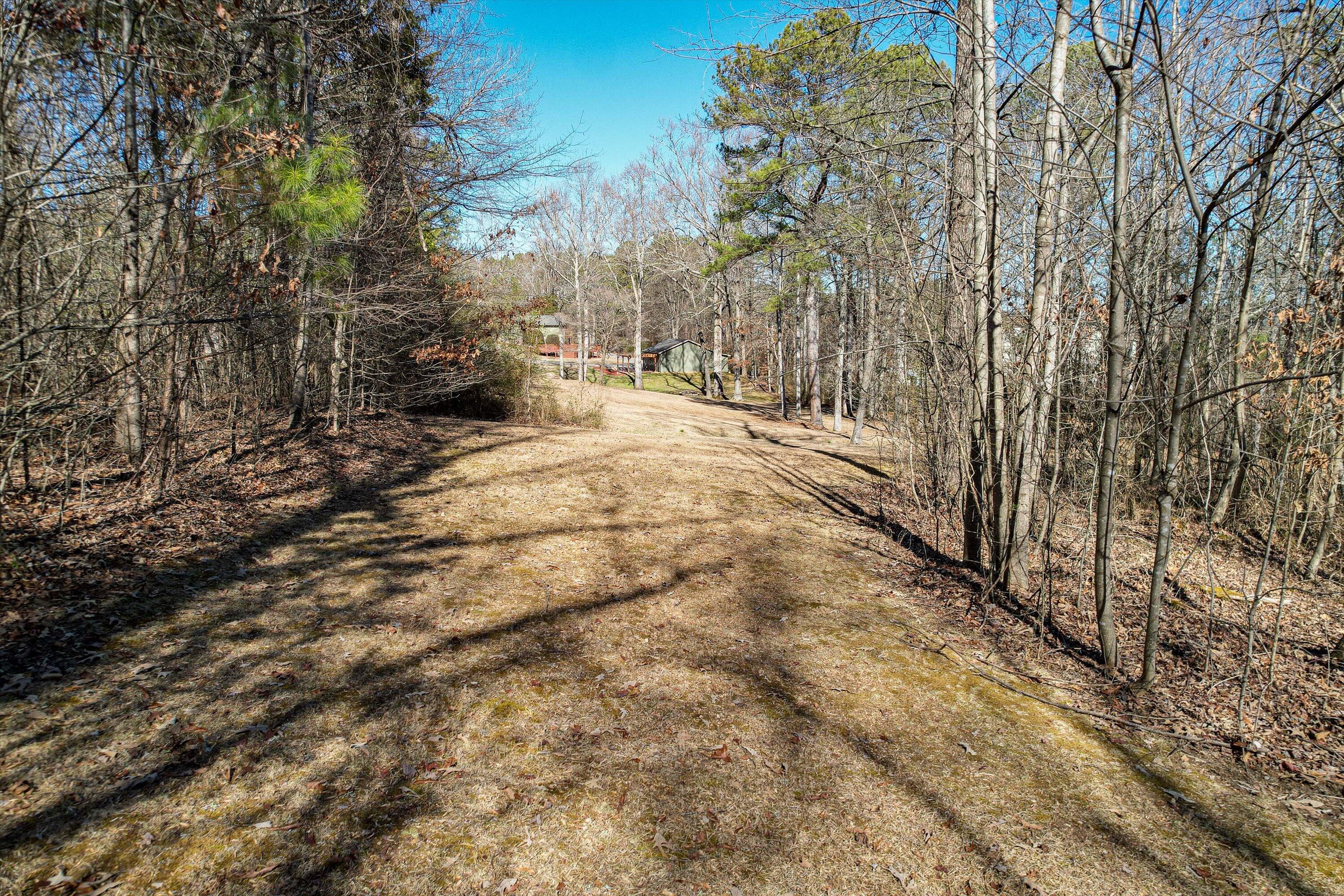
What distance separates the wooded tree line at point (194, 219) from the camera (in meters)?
3.79

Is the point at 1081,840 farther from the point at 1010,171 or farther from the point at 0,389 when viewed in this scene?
the point at 0,389

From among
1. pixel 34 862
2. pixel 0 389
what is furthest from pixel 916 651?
pixel 0 389

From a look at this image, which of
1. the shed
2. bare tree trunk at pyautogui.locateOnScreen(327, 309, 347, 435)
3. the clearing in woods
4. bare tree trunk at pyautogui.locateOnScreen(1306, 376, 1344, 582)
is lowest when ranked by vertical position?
the clearing in woods

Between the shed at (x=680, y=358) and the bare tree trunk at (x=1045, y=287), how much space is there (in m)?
34.1

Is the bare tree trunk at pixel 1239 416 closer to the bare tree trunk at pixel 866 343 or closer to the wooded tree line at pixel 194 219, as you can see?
the bare tree trunk at pixel 866 343

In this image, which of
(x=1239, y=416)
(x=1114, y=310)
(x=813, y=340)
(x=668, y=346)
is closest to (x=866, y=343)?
(x=813, y=340)

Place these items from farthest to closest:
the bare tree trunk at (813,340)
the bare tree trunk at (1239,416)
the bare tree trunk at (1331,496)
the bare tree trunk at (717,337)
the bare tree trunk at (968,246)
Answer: the bare tree trunk at (717,337), the bare tree trunk at (813,340), the bare tree trunk at (1239,416), the bare tree trunk at (1331,496), the bare tree trunk at (968,246)

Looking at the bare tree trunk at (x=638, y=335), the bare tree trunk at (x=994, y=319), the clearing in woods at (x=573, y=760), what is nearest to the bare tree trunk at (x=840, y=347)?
the bare tree trunk at (x=994, y=319)

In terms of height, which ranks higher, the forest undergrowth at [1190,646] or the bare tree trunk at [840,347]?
the bare tree trunk at [840,347]

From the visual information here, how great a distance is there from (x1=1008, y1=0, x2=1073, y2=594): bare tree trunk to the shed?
3409 cm

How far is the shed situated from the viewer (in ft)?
127

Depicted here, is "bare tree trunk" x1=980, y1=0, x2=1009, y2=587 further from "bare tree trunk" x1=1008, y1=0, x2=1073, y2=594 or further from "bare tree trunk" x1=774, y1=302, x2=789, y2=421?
"bare tree trunk" x1=774, y1=302, x2=789, y2=421

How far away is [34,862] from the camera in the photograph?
224 cm

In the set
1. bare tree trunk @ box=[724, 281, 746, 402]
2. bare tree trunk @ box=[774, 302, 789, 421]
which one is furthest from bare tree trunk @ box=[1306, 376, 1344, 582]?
bare tree trunk @ box=[724, 281, 746, 402]
